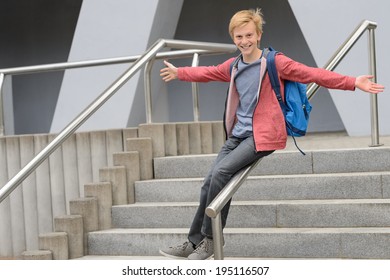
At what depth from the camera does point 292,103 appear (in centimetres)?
565

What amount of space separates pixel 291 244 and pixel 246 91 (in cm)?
122

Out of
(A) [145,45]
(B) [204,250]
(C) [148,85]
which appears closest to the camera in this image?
(B) [204,250]

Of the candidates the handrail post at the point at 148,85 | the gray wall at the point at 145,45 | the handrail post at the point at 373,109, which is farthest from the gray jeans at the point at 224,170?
the gray wall at the point at 145,45

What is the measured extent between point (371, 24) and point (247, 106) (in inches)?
94.9

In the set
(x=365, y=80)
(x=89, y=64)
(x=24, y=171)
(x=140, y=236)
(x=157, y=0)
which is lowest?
(x=140, y=236)

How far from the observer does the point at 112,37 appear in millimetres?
11453

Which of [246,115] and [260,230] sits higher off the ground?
[246,115]

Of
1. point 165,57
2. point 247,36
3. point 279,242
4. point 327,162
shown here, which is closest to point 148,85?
point 165,57

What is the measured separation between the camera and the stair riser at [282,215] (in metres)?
6.32

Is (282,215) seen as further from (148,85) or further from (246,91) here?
(148,85)

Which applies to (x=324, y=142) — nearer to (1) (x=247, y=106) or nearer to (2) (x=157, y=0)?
(2) (x=157, y=0)

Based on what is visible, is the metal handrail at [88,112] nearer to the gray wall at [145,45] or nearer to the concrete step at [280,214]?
the concrete step at [280,214]

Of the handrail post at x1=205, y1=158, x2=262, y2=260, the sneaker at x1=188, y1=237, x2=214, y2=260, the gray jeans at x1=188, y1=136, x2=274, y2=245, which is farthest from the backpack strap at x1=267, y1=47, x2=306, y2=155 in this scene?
the sneaker at x1=188, y1=237, x2=214, y2=260

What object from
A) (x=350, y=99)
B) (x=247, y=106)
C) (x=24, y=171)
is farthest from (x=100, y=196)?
(x=350, y=99)
